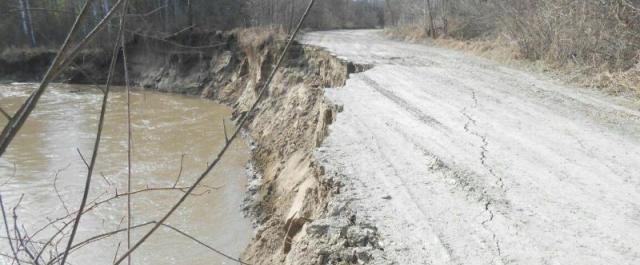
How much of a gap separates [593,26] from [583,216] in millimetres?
7811

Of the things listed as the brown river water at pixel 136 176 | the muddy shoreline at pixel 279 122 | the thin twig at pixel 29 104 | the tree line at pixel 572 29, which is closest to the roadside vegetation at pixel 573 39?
the tree line at pixel 572 29

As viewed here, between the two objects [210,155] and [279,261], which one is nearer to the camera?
[279,261]

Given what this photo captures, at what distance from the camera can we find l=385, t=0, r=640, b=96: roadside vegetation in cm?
887

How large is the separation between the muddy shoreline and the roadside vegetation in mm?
4291

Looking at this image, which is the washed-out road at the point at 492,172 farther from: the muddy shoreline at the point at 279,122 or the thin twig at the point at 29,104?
the thin twig at the point at 29,104

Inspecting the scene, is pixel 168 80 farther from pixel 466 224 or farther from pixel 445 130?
pixel 466 224

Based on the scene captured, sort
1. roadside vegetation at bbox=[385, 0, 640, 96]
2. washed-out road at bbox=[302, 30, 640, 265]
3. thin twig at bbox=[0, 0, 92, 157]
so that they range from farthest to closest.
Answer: roadside vegetation at bbox=[385, 0, 640, 96]
washed-out road at bbox=[302, 30, 640, 265]
thin twig at bbox=[0, 0, 92, 157]

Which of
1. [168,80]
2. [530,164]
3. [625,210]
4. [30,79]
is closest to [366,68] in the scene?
[530,164]

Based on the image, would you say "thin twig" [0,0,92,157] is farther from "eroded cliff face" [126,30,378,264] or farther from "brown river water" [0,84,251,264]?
"brown river water" [0,84,251,264]

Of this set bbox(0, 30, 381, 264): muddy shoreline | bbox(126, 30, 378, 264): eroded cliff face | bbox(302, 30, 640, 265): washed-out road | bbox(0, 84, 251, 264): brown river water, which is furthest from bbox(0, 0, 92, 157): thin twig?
bbox(302, 30, 640, 265): washed-out road

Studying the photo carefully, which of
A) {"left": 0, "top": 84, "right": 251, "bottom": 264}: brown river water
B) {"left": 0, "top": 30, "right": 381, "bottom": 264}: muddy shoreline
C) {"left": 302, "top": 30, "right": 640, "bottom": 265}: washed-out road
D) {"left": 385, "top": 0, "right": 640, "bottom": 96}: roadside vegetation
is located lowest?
{"left": 0, "top": 84, "right": 251, "bottom": 264}: brown river water

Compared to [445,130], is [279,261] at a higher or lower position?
lower

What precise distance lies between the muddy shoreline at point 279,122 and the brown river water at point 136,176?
576 mm

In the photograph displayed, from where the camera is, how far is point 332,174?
4484 millimetres
